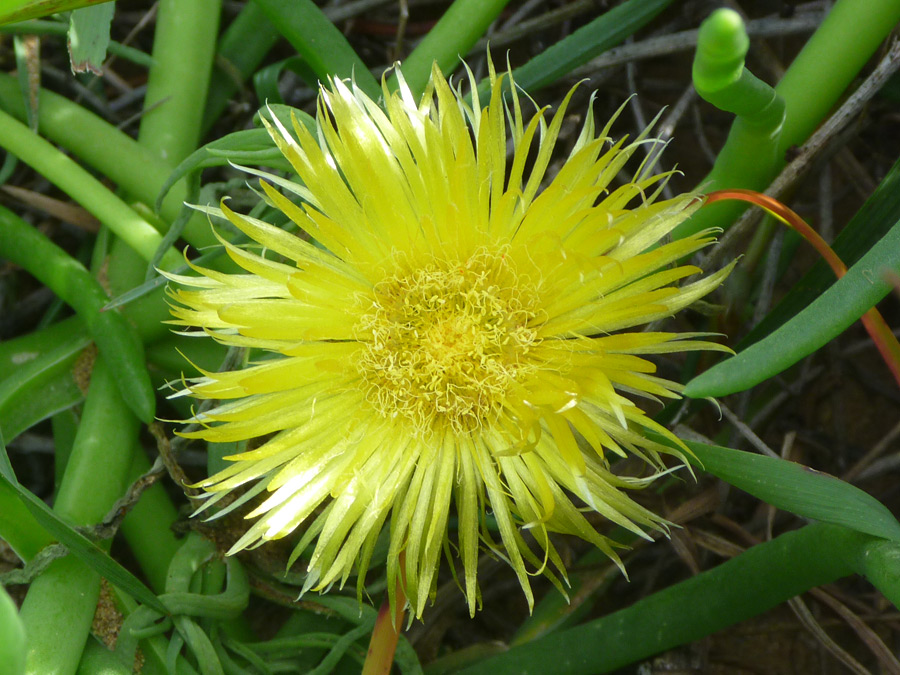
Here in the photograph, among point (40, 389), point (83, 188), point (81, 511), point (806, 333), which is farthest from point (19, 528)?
point (806, 333)

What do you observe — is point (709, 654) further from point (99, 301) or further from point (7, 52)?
point (7, 52)

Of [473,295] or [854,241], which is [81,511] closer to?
[473,295]

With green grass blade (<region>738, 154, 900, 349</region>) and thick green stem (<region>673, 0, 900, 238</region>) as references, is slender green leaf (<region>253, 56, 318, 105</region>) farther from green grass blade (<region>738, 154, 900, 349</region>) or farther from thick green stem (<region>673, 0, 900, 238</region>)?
green grass blade (<region>738, 154, 900, 349</region>)

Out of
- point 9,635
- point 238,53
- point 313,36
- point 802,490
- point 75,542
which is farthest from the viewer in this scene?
point 238,53

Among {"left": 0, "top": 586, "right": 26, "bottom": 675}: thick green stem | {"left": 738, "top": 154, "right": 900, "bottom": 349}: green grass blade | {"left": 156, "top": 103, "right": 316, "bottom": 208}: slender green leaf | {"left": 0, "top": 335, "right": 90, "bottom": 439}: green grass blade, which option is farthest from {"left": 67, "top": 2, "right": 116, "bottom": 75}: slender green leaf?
{"left": 738, "top": 154, "right": 900, "bottom": 349}: green grass blade

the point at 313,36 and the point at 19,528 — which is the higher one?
the point at 313,36

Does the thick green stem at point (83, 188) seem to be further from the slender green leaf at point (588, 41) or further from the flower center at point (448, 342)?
the slender green leaf at point (588, 41)
